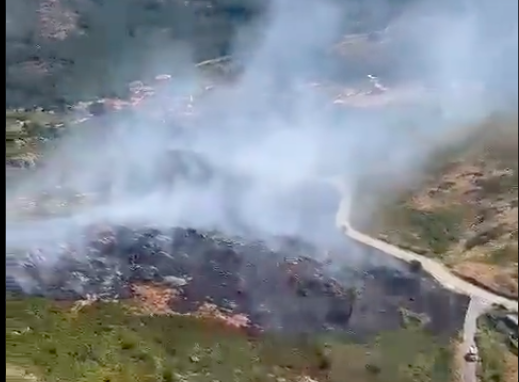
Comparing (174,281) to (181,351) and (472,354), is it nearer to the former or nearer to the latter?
(181,351)

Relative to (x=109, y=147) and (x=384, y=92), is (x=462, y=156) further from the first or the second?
(x=109, y=147)

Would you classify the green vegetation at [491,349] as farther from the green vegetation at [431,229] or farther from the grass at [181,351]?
the green vegetation at [431,229]

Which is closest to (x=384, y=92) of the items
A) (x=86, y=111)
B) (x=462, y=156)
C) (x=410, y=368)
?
(x=462, y=156)

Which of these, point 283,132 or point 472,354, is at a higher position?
point 283,132

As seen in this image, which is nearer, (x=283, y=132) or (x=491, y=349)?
(x=491, y=349)

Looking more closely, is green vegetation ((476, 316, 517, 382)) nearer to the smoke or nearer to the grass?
the grass

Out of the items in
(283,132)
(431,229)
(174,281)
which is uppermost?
(283,132)

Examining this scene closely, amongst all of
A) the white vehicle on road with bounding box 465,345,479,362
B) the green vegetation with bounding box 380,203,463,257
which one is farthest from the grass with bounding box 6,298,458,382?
the green vegetation with bounding box 380,203,463,257

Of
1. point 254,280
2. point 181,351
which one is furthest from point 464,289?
point 181,351
